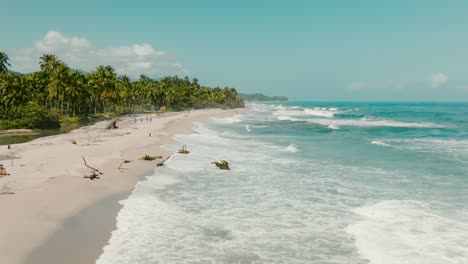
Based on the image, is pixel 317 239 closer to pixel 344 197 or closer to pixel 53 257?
pixel 344 197

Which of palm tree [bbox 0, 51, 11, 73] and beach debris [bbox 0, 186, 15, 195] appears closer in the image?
beach debris [bbox 0, 186, 15, 195]

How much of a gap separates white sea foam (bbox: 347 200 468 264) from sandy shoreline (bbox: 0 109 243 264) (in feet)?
33.1

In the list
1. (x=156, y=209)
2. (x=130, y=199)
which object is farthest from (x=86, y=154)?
(x=156, y=209)

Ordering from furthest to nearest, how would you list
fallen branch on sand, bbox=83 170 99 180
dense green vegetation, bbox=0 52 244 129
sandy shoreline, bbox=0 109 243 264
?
1. dense green vegetation, bbox=0 52 244 129
2. fallen branch on sand, bbox=83 170 99 180
3. sandy shoreline, bbox=0 109 243 264

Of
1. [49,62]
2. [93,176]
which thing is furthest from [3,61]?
[93,176]

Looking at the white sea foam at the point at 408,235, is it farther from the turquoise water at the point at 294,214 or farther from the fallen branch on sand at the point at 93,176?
the fallen branch on sand at the point at 93,176

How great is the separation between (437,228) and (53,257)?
15.3 metres

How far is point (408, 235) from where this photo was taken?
15672 mm

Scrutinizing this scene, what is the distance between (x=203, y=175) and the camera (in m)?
26.5

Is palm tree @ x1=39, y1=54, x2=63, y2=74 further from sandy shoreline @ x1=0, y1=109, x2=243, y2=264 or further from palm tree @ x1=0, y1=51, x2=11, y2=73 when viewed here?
sandy shoreline @ x1=0, y1=109, x2=243, y2=264

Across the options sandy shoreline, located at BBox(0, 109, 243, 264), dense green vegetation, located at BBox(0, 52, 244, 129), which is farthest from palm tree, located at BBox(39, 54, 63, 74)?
sandy shoreline, located at BBox(0, 109, 243, 264)

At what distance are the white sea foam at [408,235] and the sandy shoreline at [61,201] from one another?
1009cm

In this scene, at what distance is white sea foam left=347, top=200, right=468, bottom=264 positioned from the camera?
44.5ft

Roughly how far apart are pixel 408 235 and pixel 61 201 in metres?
15.7
